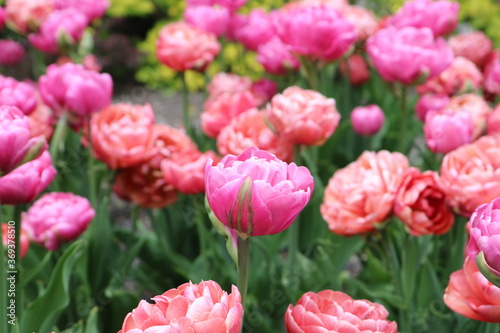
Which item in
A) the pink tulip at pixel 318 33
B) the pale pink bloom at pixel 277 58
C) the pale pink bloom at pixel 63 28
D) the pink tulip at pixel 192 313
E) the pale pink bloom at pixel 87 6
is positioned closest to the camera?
the pink tulip at pixel 192 313

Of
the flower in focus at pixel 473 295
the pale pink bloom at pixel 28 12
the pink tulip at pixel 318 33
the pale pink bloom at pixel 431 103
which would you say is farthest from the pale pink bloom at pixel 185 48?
the flower in focus at pixel 473 295

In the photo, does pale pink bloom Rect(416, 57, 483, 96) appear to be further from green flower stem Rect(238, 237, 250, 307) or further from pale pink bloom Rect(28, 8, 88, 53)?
green flower stem Rect(238, 237, 250, 307)

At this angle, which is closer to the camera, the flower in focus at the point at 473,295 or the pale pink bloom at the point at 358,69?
the flower in focus at the point at 473,295

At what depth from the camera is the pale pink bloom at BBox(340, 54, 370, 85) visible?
2.02 m

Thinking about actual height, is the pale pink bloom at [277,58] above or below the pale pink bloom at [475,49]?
above

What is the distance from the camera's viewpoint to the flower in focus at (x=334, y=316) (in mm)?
605

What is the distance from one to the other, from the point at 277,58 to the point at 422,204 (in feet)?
2.89

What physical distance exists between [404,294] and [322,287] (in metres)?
0.17

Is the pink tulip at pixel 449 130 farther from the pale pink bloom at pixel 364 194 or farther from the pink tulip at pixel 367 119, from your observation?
the pink tulip at pixel 367 119

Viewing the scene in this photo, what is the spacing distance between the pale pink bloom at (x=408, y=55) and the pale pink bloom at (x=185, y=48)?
1.51 feet

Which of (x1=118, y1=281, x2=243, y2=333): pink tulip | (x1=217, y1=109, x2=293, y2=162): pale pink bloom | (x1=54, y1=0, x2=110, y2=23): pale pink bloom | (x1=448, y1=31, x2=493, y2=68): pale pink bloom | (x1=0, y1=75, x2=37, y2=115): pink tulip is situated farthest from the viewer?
(x1=448, y1=31, x2=493, y2=68): pale pink bloom

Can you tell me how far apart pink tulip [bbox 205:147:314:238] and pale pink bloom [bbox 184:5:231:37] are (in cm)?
127

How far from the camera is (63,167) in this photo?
1.49 m

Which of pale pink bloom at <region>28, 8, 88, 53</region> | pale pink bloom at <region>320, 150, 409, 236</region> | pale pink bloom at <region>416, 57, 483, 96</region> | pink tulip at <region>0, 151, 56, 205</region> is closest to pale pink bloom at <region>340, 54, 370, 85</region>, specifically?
pale pink bloom at <region>416, 57, 483, 96</region>
